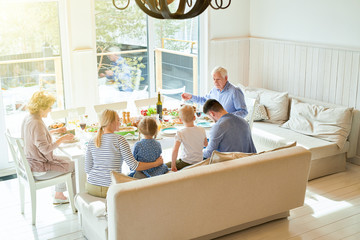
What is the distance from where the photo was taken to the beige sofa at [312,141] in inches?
217

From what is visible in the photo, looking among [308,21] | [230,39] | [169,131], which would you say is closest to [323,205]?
[169,131]

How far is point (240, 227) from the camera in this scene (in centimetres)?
430

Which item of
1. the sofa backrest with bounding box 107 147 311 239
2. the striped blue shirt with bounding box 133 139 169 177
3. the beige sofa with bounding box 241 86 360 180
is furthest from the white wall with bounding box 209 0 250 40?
the striped blue shirt with bounding box 133 139 169 177

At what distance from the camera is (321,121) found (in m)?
5.77

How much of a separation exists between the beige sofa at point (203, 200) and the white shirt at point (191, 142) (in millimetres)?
502

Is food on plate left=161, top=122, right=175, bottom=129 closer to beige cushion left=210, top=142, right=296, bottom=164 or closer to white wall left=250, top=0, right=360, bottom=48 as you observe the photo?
beige cushion left=210, top=142, right=296, bottom=164

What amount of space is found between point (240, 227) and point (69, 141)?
5.96 feet

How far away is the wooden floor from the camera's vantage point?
14.0 feet

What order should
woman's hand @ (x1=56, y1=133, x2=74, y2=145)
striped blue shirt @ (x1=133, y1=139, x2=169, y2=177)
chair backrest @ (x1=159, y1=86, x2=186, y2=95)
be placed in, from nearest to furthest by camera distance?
striped blue shirt @ (x1=133, y1=139, x2=169, y2=177) → woman's hand @ (x1=56, y1=133, x2=74, y2=145) → chair backrest @ (x1=159, y1=86, x2=186, y2=95)

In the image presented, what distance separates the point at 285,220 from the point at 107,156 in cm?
189

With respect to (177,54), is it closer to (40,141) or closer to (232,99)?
(232,99)

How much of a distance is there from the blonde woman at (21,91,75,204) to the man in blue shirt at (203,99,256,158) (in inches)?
53.3

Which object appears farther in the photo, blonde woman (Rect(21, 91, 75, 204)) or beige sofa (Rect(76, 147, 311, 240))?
blonde woman (Rect(21, 91, 75, 204))

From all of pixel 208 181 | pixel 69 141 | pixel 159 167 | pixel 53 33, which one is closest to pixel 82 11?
pixel 53 33
